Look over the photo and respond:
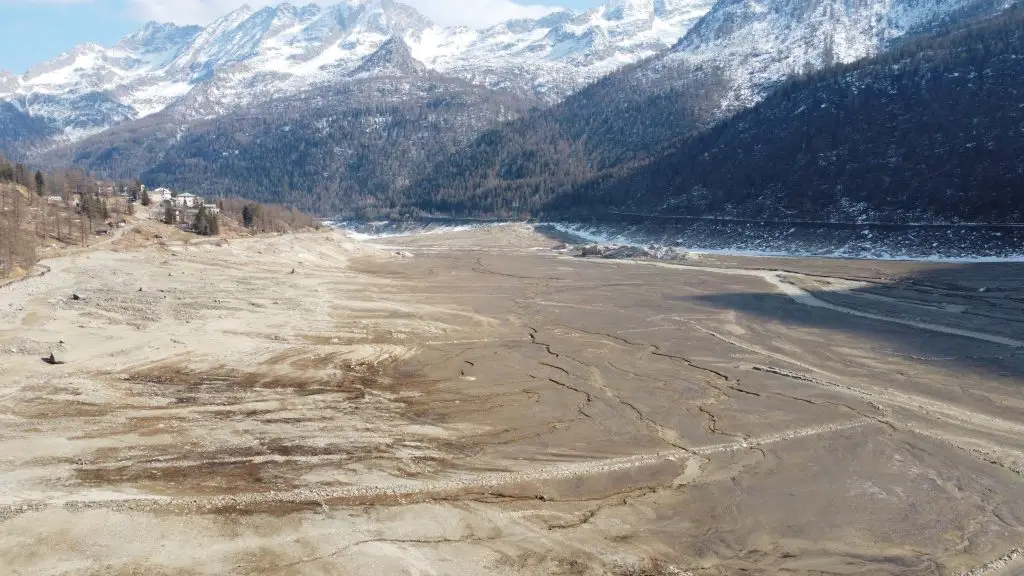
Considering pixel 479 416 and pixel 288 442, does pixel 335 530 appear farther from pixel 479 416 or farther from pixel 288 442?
pixel 479 416

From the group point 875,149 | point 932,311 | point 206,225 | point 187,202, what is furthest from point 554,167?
point 932,311

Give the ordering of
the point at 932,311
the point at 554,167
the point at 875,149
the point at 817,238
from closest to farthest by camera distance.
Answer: the point at 932,311 → the point at 817,238 → the point at 875,149 → the point at 554,167

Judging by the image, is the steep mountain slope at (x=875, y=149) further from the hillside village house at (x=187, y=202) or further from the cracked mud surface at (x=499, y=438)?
the hillside village house at (x=187, y=202)

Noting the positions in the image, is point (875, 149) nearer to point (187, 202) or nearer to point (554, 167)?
point (554, 167)

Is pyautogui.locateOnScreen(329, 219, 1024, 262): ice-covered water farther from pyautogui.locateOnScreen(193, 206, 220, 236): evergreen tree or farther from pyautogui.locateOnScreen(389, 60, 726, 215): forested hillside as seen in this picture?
pyautogui.locateOnScreen(193, 206, 220, 236): evergreen tree

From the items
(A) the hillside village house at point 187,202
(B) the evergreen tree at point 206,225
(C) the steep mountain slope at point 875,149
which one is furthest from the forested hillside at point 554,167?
(B) the evergreen tree at point 206,225
